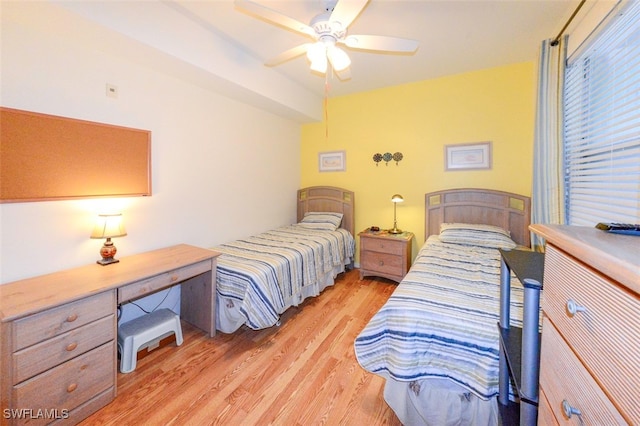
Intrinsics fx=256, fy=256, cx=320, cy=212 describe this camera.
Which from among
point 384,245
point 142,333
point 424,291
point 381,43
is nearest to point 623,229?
point 424,291

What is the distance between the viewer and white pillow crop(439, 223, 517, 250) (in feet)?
8.34

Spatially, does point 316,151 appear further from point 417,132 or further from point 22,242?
point 22,242

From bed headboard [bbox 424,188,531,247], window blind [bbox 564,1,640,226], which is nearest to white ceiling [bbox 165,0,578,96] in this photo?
window blind [bbox 564,1,640,226]

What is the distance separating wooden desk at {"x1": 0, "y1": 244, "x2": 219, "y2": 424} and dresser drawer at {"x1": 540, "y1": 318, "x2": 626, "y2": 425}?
2.01 m

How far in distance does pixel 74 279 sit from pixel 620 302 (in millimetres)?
2374

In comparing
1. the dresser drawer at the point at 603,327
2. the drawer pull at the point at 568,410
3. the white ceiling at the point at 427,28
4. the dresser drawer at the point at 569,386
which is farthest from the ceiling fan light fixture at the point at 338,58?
the drawer pull at the point at 568,410

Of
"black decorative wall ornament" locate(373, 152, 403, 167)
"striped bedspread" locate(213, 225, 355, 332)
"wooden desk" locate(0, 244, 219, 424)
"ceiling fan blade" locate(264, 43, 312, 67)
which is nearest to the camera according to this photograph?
"wooden desk" locate(0, 244, 219, 424)

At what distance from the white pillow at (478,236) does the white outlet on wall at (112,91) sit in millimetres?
3291

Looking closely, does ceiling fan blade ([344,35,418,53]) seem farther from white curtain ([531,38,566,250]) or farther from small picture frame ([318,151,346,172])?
small picture frame ([318,151,346,172])

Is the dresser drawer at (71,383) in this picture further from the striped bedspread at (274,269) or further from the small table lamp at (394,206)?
the small table lamp at (394,206)

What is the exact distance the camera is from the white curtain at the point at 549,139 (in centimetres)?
188

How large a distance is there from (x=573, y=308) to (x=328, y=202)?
344 centimetres

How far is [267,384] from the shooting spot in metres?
1.70

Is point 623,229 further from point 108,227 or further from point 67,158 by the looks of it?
point 67,158
